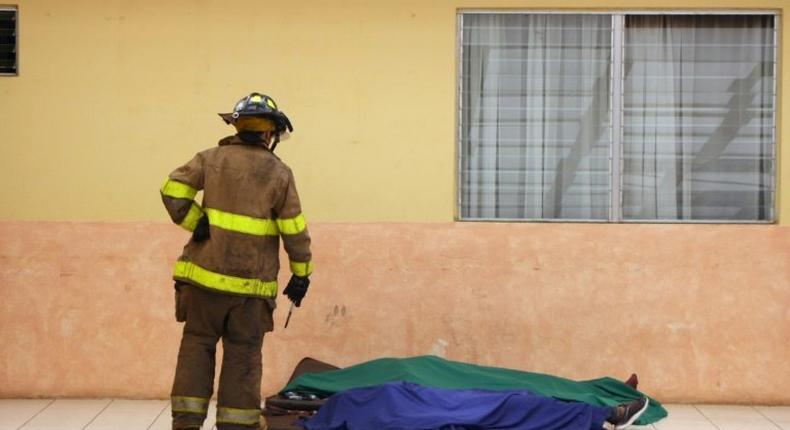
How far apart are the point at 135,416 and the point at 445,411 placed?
2.11 meters

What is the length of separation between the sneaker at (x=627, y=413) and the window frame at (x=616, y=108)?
149cm

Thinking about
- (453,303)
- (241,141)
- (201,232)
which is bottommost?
(453,303)

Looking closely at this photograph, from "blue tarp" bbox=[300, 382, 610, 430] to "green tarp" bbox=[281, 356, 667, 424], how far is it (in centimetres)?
25

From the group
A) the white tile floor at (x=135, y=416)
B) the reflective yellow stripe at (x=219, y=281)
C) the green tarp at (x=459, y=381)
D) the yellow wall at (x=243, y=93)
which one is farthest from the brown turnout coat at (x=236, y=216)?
the yellow wall at (x=243, y=93)

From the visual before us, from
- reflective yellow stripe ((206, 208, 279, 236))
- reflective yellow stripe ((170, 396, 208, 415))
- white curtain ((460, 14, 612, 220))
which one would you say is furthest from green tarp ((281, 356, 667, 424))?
reflective yellow stripe ((206, 208, 279, 236))

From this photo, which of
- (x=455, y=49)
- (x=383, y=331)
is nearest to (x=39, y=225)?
(x=383, y=331)

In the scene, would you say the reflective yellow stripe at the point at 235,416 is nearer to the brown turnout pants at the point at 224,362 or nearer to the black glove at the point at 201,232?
the brown turnout pants at the point at 224,362

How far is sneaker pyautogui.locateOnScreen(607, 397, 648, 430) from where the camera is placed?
8180 mm

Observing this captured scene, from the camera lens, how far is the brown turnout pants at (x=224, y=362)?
24.4ft

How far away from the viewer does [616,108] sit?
30.8 ft

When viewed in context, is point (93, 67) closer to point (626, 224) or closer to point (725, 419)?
point (626, 224)

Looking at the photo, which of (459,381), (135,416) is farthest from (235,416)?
(459,381)

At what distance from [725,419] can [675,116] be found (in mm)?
2083

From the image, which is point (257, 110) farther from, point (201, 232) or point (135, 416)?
point (135, 416)
